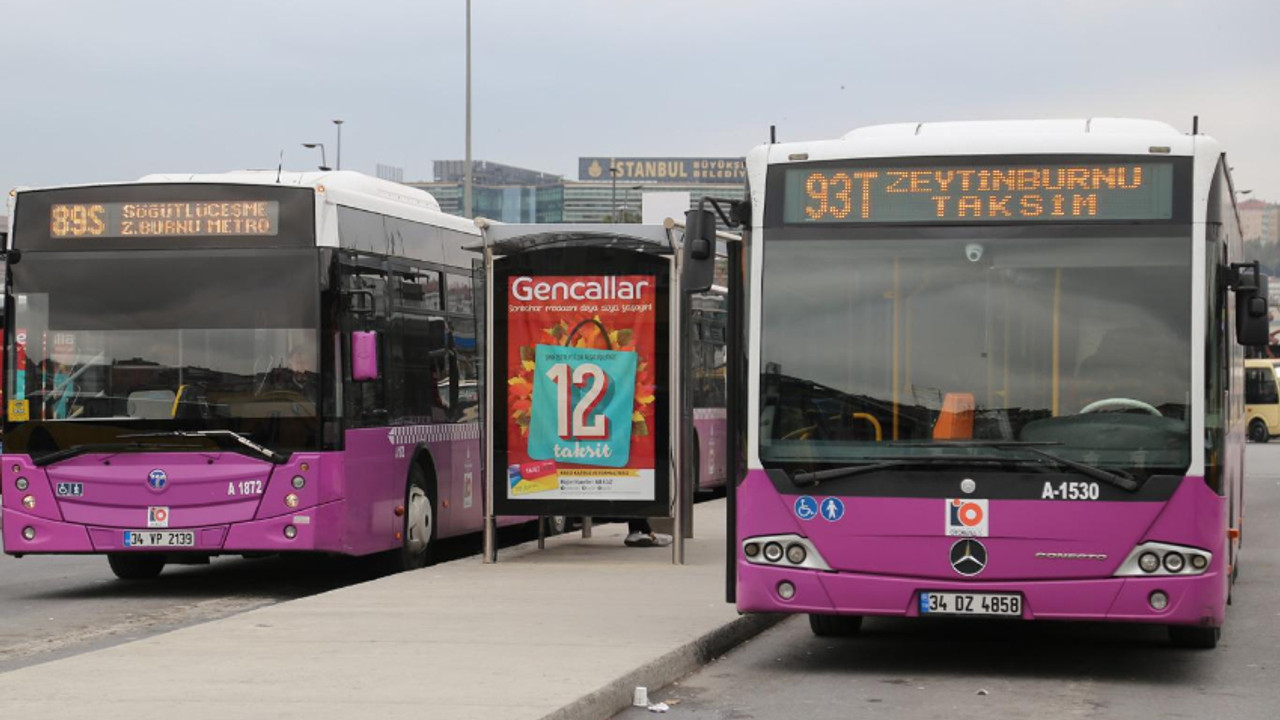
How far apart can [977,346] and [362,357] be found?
6.33 m

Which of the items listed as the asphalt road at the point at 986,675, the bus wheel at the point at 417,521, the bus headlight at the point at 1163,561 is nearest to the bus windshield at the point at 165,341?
the bus wheel at the point at 417,521

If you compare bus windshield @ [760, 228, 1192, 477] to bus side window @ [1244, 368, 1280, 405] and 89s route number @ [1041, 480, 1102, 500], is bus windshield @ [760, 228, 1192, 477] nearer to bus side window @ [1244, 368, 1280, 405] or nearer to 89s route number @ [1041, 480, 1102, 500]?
89s route number @ [1041, 480, 1102, 500]

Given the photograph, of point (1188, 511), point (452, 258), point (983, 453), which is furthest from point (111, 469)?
point (1188, 511)

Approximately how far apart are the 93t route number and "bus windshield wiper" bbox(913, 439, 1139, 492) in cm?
6

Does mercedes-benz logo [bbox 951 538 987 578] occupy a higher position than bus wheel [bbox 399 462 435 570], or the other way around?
mercedes-benz logo [bbox 951 538 987 578]

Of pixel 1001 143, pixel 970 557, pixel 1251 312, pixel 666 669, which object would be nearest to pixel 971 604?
pixel 970 557

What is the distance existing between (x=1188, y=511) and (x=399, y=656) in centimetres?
425

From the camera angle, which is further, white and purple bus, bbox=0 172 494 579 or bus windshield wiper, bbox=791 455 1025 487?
white and purple bus, bbox=0 172 494 579

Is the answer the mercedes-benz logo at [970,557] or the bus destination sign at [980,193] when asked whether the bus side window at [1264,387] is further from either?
the mercedes-benz logo at [970,557]

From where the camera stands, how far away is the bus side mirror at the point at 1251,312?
10602mm

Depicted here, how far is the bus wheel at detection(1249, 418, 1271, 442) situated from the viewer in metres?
68.3

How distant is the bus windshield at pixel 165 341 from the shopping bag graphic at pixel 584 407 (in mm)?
2274

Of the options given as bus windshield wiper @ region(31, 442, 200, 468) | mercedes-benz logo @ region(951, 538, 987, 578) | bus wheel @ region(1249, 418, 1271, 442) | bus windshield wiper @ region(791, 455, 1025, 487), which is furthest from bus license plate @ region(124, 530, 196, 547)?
bus wheel @ region(1249, 418, 1271, 442)

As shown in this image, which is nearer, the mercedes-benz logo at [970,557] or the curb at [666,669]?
the curb at [666,669]
